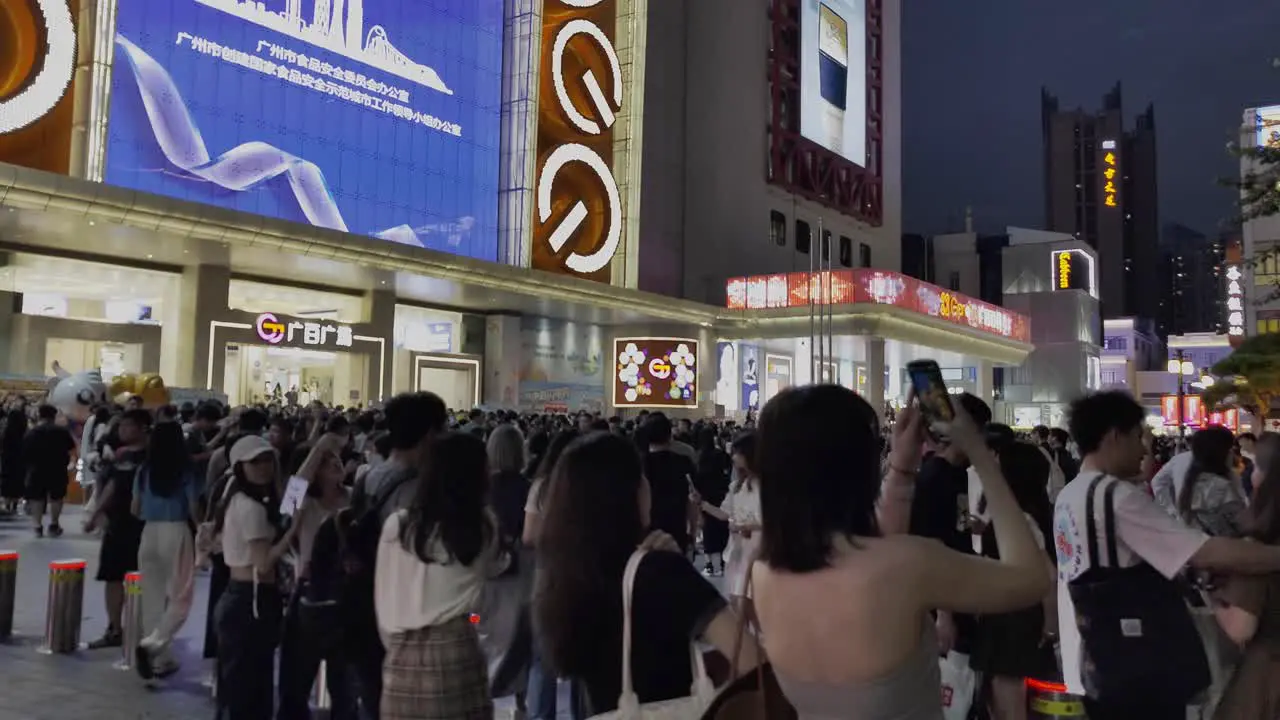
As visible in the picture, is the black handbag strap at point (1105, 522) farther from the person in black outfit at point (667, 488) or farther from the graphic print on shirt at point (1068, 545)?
the person in black outfit at point (667, 488)

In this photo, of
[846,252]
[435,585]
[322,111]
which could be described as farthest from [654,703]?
[846,252]

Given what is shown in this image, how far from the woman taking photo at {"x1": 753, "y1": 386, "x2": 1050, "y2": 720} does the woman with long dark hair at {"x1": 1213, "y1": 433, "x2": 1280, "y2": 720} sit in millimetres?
1939

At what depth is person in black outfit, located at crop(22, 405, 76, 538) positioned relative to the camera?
1330 cm

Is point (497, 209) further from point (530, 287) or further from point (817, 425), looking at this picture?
point (817, 425)

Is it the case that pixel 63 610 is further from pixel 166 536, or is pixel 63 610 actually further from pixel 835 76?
pixel 835 76

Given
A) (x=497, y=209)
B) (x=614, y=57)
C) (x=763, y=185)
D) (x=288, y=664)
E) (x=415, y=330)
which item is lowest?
(x=288, y=664)

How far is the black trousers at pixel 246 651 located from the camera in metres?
5.20

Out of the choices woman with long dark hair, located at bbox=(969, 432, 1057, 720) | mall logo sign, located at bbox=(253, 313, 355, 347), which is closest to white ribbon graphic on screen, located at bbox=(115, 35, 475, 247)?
mall logo sign, located at bbox=(253, 313, 355, 347)

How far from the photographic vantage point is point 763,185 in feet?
140

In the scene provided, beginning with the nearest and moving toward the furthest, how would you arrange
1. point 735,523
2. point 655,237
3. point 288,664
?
point 288,664, point 735,523, point 655,237

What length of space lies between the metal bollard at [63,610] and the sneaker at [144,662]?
1255mm

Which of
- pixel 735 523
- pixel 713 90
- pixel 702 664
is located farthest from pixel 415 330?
pixel 702 664

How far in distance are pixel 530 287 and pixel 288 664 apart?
2446cm

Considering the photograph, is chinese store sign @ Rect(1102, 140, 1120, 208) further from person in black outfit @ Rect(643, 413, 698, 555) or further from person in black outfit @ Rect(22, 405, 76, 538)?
person in black outfit @ Rect(643, 413, 698, 555)
